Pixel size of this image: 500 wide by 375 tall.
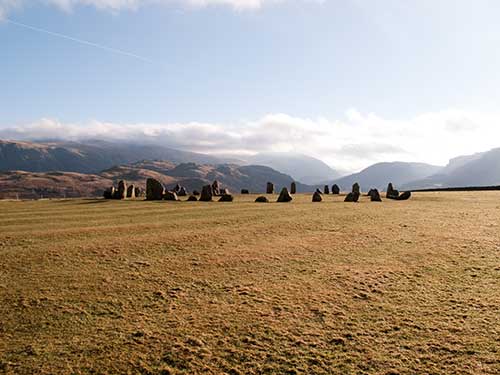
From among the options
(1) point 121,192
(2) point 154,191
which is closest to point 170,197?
(2) point 154,191

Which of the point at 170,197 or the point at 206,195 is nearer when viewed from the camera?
the point at 170,197

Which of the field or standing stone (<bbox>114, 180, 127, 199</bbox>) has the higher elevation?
standing stone (<bbox>114, 180, 127, 199</bbox>)

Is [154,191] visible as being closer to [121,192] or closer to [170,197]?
[170,197]

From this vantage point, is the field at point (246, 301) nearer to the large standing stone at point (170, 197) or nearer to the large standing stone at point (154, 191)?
the large standing stone at point (170, 197)

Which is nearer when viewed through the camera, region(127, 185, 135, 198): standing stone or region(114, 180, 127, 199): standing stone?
region(114, 180, 127, 199): standing stone

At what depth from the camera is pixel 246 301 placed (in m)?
10.6

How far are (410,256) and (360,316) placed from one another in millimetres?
6846

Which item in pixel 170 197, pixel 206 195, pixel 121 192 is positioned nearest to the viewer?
pixel 170 197

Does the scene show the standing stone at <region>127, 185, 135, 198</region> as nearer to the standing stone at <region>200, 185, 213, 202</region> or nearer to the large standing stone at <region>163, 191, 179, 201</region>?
the large standing stone at <region>163, 191, 179, 201</region>

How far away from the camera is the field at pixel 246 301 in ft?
25.2

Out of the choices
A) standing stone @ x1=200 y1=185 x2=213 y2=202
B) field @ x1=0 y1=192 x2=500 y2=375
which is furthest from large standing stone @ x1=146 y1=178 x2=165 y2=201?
field @ x1=0 y1=192 x2=500 y2=375

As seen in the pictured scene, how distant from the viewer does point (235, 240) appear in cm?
1758

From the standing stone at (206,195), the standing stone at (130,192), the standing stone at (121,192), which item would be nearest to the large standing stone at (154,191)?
the standing stone at (121,192)

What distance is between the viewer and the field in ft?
25.2
